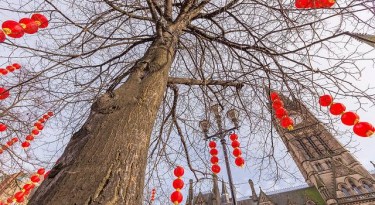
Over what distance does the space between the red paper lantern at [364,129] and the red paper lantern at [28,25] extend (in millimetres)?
3799

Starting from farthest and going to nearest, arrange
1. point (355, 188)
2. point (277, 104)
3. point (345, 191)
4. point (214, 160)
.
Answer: point (345, 191), point (355, 188), point (214, 160), point (277, 104)

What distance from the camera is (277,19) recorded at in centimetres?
→ 307

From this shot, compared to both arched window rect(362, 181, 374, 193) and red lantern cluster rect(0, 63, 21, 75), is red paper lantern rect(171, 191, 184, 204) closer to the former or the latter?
red lantern cluster rect(0, 63, 21, 75)

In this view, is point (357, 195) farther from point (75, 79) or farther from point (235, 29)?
point (75, 79)

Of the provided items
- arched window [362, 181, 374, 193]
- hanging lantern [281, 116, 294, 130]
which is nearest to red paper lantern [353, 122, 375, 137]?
hanging lantern [281, 116, 294, 130]

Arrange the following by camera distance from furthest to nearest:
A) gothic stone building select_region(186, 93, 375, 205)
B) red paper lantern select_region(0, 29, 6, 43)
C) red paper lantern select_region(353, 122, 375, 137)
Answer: gothic stone building select_region(186, 93, 375, 205)
red paper lantern select_region(353, 122, 375, 137)
red paper lantern select_region(0, 29, 6, 43)

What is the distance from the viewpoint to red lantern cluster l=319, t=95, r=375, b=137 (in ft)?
7.67

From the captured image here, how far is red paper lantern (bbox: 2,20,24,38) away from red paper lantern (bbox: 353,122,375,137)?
3867 millimetres

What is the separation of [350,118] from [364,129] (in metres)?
0.17

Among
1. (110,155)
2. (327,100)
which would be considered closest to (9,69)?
(110,155)

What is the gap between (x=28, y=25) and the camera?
2.37 m

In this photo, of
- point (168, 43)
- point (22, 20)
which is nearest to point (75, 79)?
point (22, 20)

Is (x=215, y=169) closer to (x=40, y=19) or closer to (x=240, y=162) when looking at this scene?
(x=240, y=162)

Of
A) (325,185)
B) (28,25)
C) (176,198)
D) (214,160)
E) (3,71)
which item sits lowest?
(176,198)
